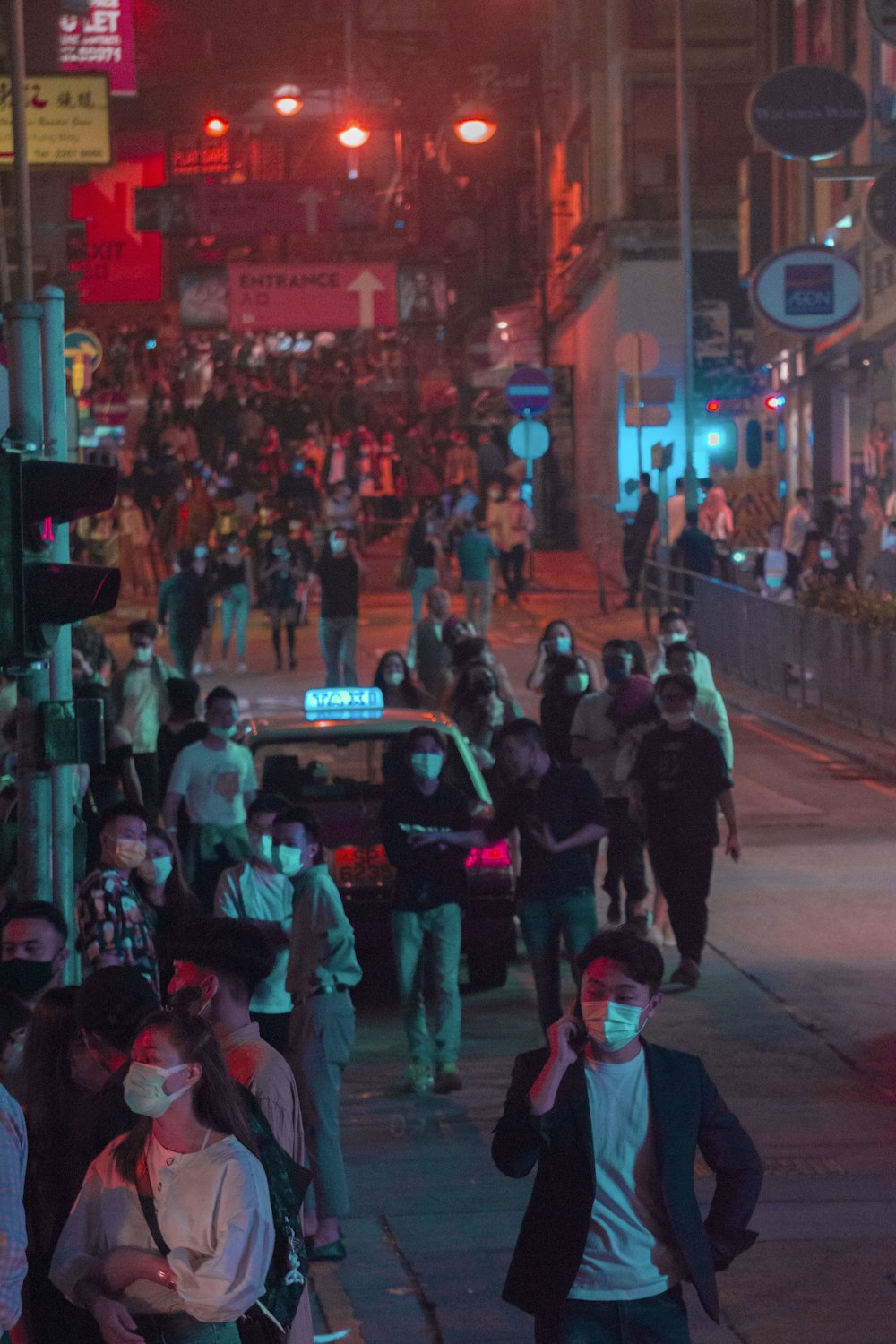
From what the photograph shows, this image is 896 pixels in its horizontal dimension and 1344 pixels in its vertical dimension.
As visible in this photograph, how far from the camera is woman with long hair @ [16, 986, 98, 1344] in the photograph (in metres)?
4.59

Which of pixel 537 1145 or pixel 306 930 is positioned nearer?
pixel 537 1145

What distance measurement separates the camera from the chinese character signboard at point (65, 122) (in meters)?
24.1

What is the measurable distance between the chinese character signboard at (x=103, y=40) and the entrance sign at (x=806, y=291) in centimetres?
946

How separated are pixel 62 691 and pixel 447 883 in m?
2.31

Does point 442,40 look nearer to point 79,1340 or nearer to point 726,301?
point 726,301

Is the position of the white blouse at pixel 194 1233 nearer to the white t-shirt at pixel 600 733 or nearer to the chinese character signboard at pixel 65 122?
the white t-shirt at pixel 600 733

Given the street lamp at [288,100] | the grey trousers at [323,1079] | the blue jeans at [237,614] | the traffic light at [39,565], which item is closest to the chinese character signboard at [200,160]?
the street lamp at [288,100]

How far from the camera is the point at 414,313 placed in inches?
1596

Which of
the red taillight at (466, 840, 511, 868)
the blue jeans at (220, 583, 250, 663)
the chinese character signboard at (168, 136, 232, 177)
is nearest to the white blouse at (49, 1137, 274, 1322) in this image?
the red taillight at (466, 840, 511, 868)

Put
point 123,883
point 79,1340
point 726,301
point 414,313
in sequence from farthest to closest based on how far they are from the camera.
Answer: point 726,301 → point 414,313 → point 123,883 → point 79,1340

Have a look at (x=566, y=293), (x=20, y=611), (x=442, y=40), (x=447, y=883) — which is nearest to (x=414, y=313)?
(x=566, y=293)

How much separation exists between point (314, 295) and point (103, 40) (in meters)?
11.5

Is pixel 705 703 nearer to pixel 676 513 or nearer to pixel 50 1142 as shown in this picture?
pixel 50 1142

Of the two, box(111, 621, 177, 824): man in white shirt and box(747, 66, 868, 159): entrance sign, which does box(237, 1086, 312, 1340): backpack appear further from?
box(747, 66, 868, 159): entrance sign
